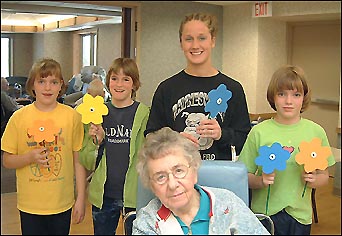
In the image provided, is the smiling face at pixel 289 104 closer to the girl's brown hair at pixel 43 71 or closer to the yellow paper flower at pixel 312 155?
the yellow paper flower at pixel 312 155

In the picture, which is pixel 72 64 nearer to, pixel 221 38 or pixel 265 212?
pixel 221 38

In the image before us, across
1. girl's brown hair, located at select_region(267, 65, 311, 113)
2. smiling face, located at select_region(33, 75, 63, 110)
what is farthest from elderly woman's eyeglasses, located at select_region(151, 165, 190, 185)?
smiling face, located at select_region(33, 75, 63, 110)

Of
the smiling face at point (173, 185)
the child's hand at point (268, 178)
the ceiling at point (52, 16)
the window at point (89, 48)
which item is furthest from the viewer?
the window at point (89, 48)

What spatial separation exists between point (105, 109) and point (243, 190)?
636 millimetres

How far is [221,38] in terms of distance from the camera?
5.70 meters

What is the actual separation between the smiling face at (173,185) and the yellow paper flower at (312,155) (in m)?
0.52

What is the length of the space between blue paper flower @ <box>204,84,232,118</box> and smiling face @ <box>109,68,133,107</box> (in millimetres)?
410

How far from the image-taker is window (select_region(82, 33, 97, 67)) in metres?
5.25

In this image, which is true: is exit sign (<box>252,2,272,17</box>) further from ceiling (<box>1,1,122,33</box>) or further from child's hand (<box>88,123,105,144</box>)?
child's hand (<box>88,123,105,144</box>)

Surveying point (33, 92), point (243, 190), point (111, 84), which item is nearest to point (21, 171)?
point (33, 92)

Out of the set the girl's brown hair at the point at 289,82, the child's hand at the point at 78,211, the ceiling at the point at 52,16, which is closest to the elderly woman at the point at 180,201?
the girl's brown hair at the point at 289,82

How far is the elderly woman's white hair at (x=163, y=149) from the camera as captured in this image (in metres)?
1.31

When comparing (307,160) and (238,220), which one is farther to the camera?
(307,160)

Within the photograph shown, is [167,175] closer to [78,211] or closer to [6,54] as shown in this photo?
[78,211]
